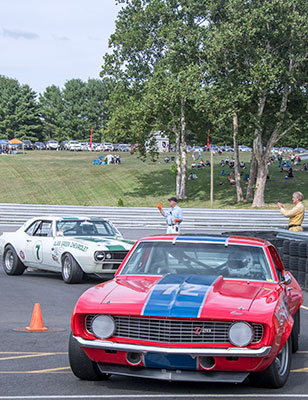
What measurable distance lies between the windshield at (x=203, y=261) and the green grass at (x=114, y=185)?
1617 inches

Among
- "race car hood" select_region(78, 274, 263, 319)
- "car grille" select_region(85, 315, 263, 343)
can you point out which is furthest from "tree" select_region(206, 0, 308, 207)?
"car grille" select_region(85, 315, 263, 343)

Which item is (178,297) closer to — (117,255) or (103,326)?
(103,326)

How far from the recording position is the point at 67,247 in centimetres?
1381

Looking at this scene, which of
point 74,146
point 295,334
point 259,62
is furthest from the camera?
point 74,146

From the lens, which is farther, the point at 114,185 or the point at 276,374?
the point at 114,185

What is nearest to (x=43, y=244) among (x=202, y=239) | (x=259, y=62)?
(x=202, y=239)

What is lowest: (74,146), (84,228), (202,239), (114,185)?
(114,185)

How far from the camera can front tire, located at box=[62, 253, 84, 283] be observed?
13508 mm

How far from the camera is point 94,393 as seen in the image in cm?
554

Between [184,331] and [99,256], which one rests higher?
[184,331]

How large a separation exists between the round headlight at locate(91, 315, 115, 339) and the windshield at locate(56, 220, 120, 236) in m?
9.00

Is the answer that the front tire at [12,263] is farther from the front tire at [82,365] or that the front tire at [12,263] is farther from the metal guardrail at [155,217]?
the metal guardrail at [155,217]

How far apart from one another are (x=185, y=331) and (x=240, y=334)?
43 centimetres

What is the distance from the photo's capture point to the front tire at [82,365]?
5836 millimetres
